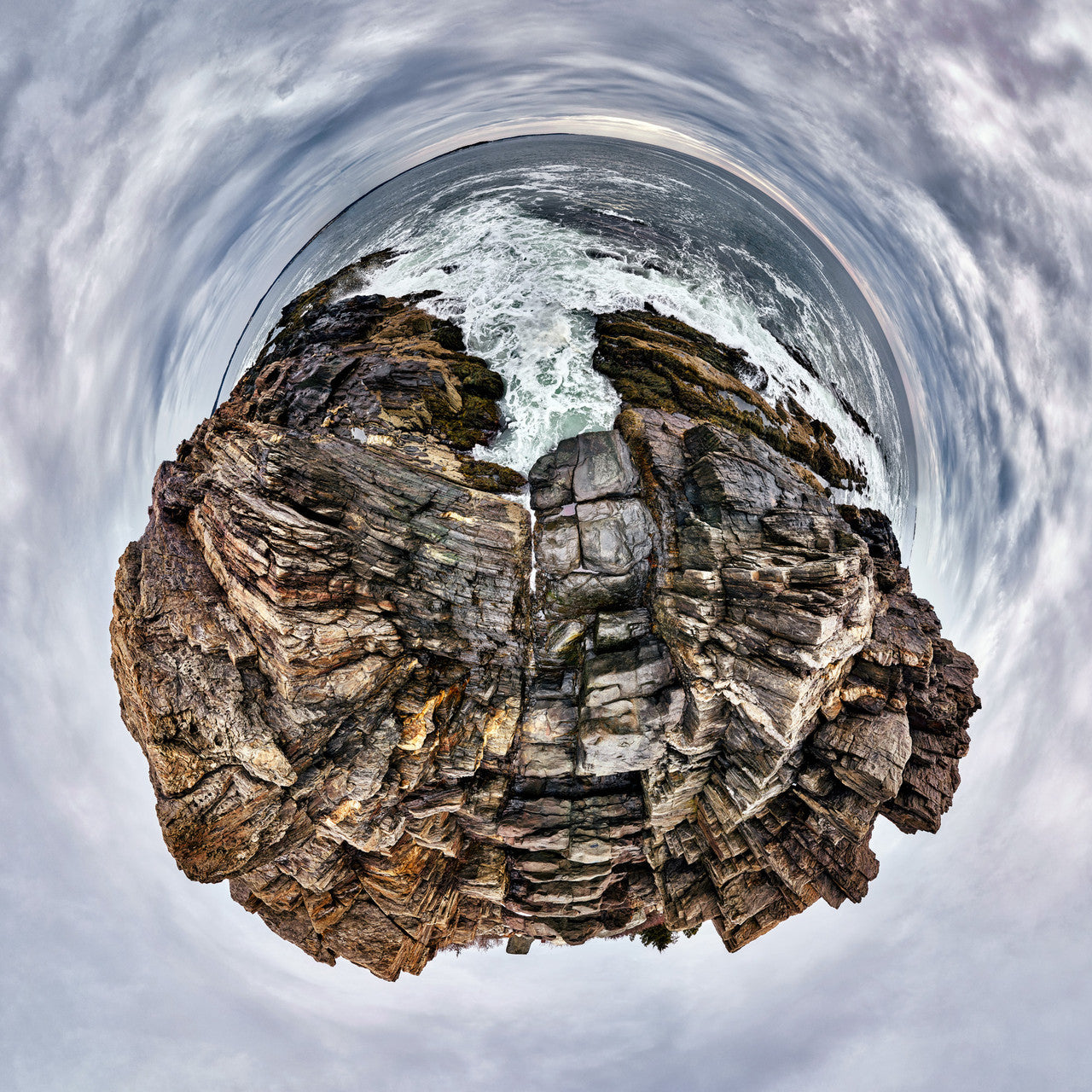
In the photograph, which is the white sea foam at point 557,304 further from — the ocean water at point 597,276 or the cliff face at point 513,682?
the cliff face at point 513,682

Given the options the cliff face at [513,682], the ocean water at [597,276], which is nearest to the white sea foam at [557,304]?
the ocean water at [597,276]

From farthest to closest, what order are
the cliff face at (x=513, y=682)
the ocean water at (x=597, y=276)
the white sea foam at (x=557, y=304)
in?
the ocean water at (x=597, y=276)
the white sea foam at (x=557, y=304)
the cliff face at (x=513, y=682)

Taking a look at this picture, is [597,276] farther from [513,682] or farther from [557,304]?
[513,682]

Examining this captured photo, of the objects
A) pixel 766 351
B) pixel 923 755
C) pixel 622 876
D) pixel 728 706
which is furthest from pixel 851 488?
pixel 622 876

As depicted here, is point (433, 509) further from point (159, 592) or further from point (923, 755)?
point (923, 755)

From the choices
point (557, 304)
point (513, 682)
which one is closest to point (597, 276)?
point (557, 304)

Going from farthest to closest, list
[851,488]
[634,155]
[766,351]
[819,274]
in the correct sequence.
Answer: [634,155] < [819,274] < [766,351] < [851,488]

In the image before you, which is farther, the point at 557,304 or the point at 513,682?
the point at 557,304

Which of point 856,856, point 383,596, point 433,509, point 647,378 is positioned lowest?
point 856,856
